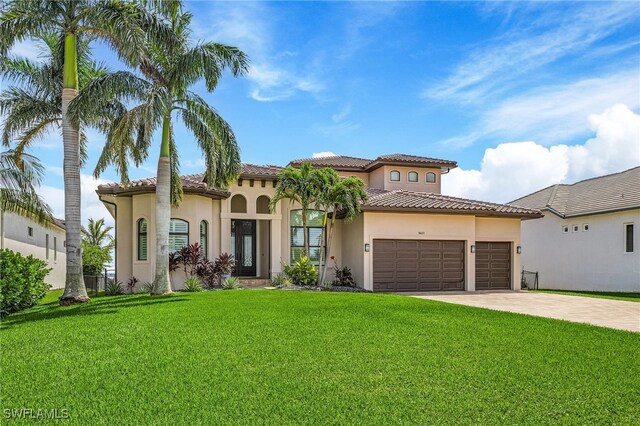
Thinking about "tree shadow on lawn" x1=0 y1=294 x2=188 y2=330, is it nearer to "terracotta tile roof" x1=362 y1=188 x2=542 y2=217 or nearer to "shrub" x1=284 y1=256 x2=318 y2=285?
"shrub" x1=284 y1=256 x2=318 y2=285

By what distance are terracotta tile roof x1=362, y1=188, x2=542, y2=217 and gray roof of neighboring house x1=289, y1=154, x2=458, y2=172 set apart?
13.6ft

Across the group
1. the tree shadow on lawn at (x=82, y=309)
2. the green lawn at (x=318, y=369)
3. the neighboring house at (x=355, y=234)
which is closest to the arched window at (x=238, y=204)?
the neighboring house at (x=355, y=234)

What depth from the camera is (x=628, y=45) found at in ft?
46.0

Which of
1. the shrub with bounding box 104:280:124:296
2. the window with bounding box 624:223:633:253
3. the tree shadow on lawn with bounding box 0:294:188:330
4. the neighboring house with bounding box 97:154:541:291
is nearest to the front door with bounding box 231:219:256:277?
the neighboring house with bounding box 97:154:541:291

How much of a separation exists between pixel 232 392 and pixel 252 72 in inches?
465

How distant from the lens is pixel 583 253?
76.0 ft

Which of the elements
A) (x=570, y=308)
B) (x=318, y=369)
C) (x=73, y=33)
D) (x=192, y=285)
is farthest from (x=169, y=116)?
(x=570, y=308)

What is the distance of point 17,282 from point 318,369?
381 inches

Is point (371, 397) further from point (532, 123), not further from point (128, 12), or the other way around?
point (532, 123)

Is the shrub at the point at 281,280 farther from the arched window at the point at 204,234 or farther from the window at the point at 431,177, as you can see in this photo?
the window at the point at 431,177

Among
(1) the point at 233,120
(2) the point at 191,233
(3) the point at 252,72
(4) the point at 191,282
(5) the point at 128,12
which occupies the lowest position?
(4) the point at 191,282

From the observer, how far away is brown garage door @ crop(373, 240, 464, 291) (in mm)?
18500

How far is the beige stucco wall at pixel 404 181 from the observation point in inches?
969

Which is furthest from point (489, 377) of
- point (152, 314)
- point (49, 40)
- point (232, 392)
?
point (49, 40)
